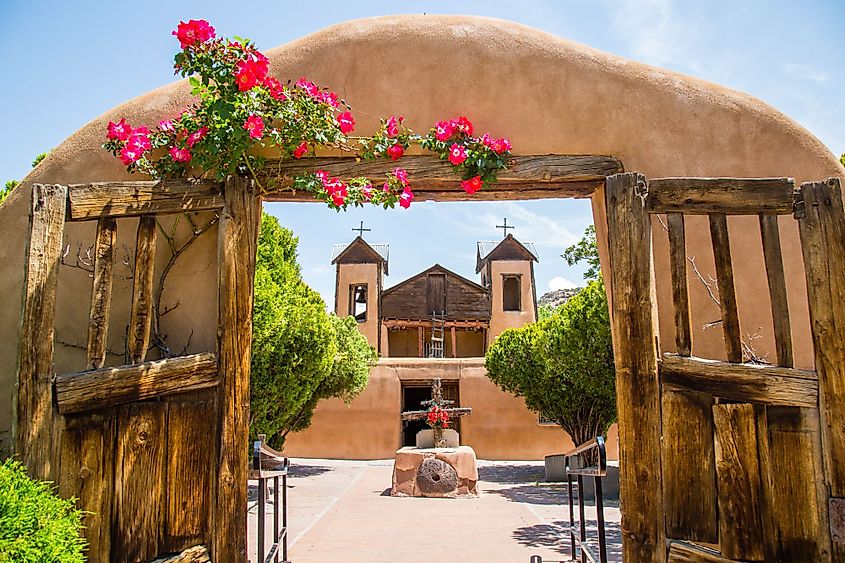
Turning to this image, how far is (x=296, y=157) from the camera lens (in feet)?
13.4

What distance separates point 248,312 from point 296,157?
3.04 ft

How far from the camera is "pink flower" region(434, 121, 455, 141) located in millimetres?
4129

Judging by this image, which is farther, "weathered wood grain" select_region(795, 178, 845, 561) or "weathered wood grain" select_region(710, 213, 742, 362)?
"weathered wood grain" select_region(710, 213, 742, 362)

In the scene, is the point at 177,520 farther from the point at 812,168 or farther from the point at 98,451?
the point at 812,168

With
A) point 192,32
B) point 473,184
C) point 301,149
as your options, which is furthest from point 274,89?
point 473,184

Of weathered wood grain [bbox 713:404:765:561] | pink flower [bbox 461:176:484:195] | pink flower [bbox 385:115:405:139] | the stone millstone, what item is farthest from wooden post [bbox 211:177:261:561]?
the stone millstone

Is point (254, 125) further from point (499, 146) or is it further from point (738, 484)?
point (738, 484)

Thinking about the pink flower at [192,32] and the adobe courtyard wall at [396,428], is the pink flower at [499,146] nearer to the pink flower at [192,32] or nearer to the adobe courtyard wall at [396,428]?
the pink flower at [192,32]

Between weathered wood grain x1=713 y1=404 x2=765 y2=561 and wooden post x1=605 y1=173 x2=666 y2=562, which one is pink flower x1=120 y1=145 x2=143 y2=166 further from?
weathered wood grain x1=713 y1=404 x2=765 y2=561

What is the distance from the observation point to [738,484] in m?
3.56

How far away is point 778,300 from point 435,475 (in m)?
10.5

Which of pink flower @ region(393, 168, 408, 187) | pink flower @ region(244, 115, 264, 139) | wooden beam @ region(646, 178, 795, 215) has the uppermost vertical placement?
pink flower @ region(244, 115, 264, 139)

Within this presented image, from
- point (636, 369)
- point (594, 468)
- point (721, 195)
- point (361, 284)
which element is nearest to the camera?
point (636, 369)

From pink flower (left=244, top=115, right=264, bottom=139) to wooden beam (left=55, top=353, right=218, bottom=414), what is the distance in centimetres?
122
